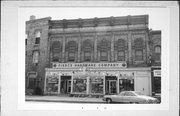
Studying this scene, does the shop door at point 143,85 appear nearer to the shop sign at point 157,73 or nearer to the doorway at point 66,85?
the shop sign at point 157,73

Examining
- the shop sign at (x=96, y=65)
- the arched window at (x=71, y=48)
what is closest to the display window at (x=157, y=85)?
the shop sign at (x=96, y=65)

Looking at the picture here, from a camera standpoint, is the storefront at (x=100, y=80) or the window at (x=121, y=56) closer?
the storefront at (x=100, y=80)

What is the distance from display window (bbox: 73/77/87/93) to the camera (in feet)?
28.2

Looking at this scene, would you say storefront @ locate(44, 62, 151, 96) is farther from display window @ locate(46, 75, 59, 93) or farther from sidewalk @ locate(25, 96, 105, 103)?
sidewalk @ locate(25, 96, 105, 103)

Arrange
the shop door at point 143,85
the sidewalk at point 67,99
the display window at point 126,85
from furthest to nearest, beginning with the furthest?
the display window at point 126,85 → the shop door at point 143,85 → the sidewalk at point 67,99

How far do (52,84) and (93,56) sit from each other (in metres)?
1.91

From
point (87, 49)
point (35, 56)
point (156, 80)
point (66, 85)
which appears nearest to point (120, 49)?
point (87, 49)

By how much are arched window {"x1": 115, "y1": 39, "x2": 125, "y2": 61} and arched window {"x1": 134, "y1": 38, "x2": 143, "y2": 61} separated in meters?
0.47

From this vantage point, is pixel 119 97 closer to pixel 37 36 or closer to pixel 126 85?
pixel 126 85

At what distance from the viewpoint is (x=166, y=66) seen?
Answer: 7.44 meters

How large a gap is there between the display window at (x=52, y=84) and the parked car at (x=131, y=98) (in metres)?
2.03

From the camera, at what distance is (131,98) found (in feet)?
25.5

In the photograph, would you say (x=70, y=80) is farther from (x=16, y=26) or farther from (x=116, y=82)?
(x=16, y=26)

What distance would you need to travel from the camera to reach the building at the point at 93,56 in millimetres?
8305
